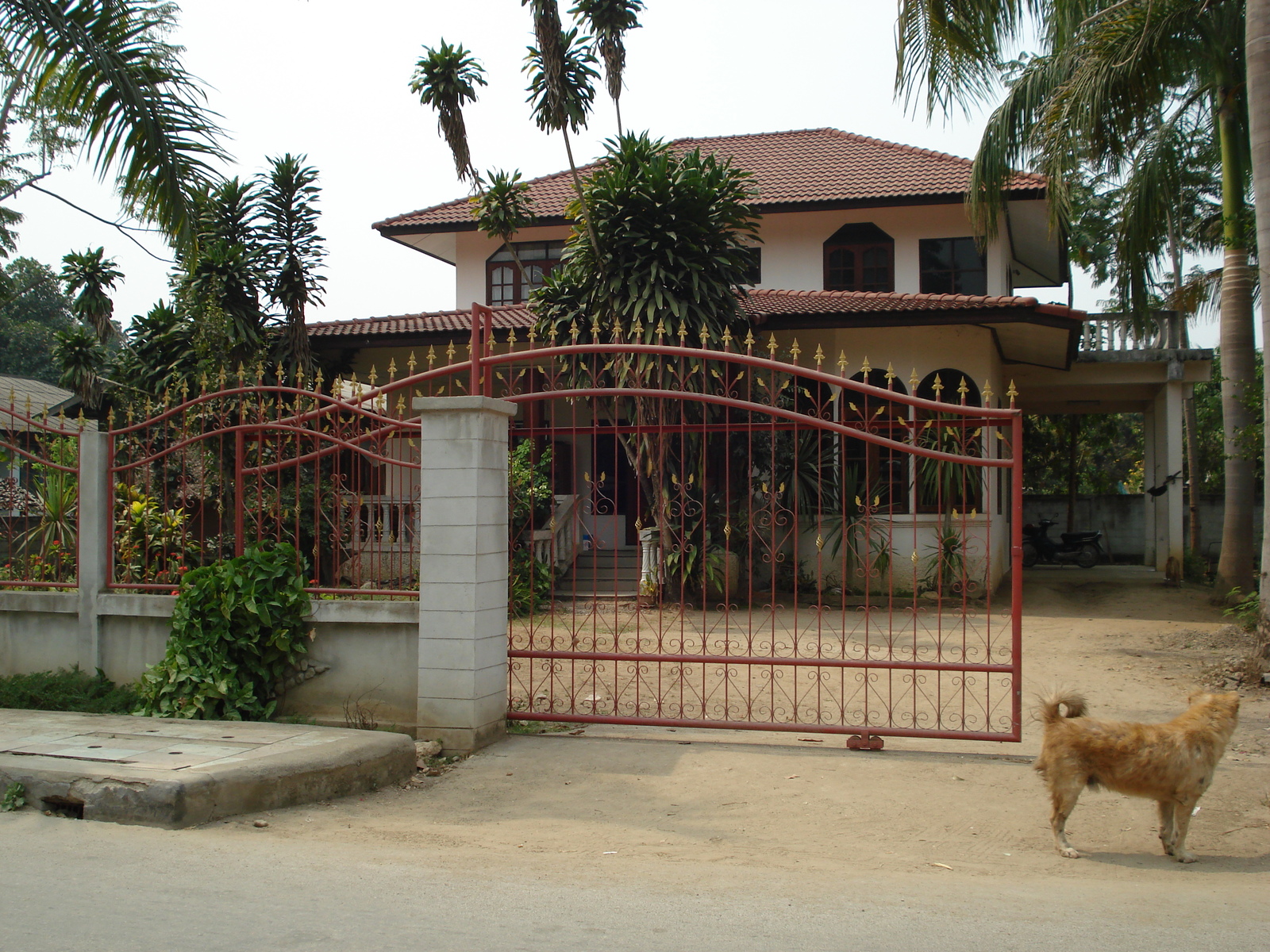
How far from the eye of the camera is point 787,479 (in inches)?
536

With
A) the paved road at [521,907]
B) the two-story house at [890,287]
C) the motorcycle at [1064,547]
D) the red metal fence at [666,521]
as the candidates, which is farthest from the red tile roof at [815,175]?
the paved road at [521,907]

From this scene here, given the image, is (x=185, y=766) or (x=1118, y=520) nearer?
(x=185, y=766)

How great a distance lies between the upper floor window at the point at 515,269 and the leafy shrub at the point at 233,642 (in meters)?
12.5

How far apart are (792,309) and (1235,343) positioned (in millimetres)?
6077

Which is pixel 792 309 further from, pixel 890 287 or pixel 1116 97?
pixel 1116 97

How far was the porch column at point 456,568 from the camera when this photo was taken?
6301 mm

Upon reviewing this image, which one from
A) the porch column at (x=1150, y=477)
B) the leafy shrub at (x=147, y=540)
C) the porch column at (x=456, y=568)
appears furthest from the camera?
the porch column at (x=1150, y=477)

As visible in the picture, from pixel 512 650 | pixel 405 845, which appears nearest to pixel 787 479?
pixel 512 650

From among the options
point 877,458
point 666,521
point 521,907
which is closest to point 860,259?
point 877,458

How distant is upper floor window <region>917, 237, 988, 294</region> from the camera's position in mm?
17078

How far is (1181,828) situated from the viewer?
4473 mm

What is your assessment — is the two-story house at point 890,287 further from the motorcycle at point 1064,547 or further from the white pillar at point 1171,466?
the motorcycle at point 1064,547

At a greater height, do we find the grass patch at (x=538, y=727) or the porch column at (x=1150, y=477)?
the porch column at (x=1150, y=477)

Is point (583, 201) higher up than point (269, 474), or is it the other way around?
point (583, 201)
